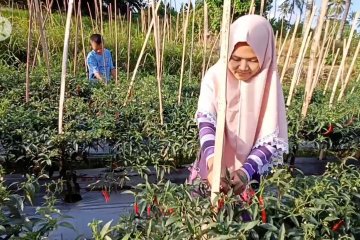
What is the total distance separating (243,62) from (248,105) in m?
0.13

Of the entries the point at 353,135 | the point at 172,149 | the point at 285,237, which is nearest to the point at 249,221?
the point at 285,237

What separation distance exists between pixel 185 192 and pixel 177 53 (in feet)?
18.5

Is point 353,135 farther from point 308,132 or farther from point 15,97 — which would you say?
point 15,97

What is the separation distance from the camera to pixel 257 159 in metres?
1.32

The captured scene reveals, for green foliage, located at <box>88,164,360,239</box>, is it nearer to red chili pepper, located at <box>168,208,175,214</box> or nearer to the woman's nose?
red chili pepper, located at <box>168,208,175,214</box>

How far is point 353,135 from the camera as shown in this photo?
A: 3109 mm

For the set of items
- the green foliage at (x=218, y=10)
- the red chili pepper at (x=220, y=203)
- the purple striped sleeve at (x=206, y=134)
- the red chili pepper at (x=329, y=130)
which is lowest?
the red chili pepper at (x=329, y=130)

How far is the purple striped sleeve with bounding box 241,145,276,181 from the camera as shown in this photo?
128cm

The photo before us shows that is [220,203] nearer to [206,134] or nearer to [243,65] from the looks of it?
[206,134]

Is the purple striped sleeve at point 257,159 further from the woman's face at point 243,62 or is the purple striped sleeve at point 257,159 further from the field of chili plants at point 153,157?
the woman's face at point 243,62

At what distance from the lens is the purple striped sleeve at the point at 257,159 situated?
1275 millimetres

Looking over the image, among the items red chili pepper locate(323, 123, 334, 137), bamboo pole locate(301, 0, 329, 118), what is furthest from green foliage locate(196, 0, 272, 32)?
bamboo pole locate(301, 0, 329, 118)

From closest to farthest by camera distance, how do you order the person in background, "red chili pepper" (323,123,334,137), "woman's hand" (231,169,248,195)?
"woman's hand" (231,169,248,195)
"red chili pepper" (323,123,334,137)
the person in background

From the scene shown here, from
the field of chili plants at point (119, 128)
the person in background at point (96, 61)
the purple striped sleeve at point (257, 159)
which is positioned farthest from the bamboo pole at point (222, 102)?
the person in background at point (96, 61)
